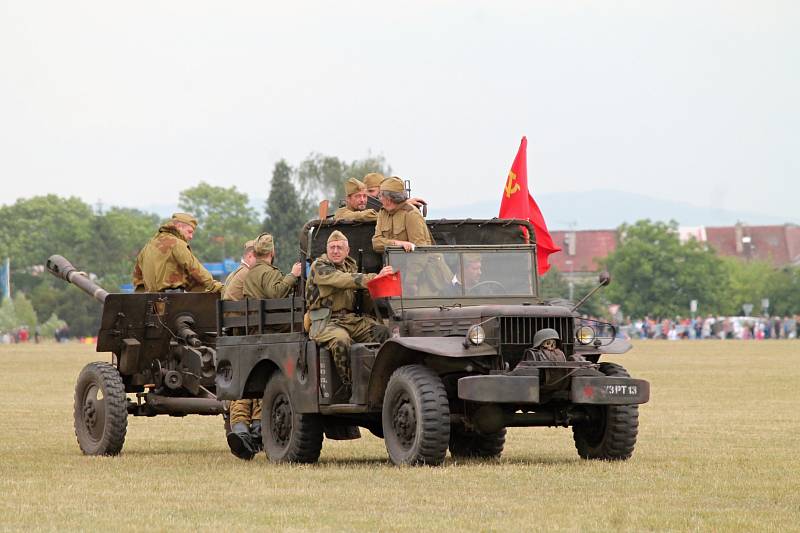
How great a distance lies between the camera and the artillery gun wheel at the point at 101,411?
18344 mm

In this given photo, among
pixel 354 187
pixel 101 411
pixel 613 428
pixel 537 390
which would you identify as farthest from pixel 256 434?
pixel 537 390

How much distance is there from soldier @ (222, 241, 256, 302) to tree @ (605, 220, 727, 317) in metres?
134

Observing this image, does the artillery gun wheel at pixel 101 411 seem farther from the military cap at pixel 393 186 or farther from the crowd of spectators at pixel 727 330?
the crowd of spectators at pixel 727 330

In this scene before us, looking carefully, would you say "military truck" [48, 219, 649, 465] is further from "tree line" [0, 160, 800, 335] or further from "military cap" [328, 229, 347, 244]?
"tree line" [0, 160, 800, 335]

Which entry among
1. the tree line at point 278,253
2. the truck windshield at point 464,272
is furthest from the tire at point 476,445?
the tree line at point 278,253

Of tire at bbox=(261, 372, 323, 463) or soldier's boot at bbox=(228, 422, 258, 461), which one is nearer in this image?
tire at bbox=(261, 372, 323, 463)

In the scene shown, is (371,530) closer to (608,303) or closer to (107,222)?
(608,303)

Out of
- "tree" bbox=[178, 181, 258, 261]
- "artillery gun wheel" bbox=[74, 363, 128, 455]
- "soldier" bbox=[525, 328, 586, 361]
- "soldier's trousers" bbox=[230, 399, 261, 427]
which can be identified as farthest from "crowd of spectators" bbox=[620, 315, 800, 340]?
"soldier" bbox=[525, 328, 586, 361]

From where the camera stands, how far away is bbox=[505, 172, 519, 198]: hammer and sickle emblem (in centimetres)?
2097

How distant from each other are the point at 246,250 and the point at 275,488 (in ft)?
17.1

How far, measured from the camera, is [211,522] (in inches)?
457

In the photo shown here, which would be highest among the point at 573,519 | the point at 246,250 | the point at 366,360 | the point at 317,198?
the point at 317,198

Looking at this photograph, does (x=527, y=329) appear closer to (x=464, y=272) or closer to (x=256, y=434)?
(x=464, y=272)

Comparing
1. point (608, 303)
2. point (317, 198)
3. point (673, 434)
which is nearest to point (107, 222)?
point (317, 198)
